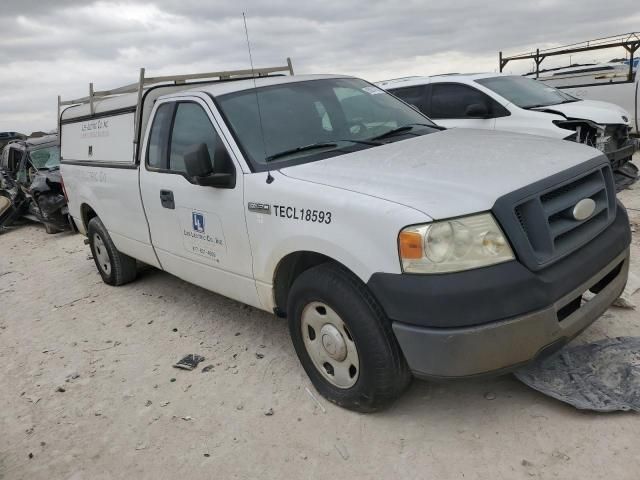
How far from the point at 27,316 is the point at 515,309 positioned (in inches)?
200

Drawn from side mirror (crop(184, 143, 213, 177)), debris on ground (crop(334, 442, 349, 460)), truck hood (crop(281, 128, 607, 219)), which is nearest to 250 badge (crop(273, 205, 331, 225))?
truck hood (crop(281, 128, 607, 219))

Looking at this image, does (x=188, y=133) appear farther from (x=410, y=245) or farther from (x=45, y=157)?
(x=45, y=157)

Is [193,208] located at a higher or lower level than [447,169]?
lower

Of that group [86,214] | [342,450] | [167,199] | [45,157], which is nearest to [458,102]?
[167,199]

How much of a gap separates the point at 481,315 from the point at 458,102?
5.78 m

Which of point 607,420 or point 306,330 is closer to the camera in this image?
point 607,420

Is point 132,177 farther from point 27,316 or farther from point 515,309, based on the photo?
point 515,309

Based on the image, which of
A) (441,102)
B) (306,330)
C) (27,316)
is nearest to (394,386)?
(306,330)

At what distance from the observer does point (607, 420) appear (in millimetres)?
2699

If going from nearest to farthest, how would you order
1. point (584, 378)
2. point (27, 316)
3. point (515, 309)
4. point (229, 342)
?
point (515, 309)
point (584, 378)
point (229, 342)
point (27, 316)

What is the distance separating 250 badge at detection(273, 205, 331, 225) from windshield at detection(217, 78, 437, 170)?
353 millimetres

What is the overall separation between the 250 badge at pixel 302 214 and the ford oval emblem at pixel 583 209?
1237mm

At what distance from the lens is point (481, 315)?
94.3 inches

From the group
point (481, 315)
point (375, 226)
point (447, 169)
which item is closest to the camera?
point (481, 315)
